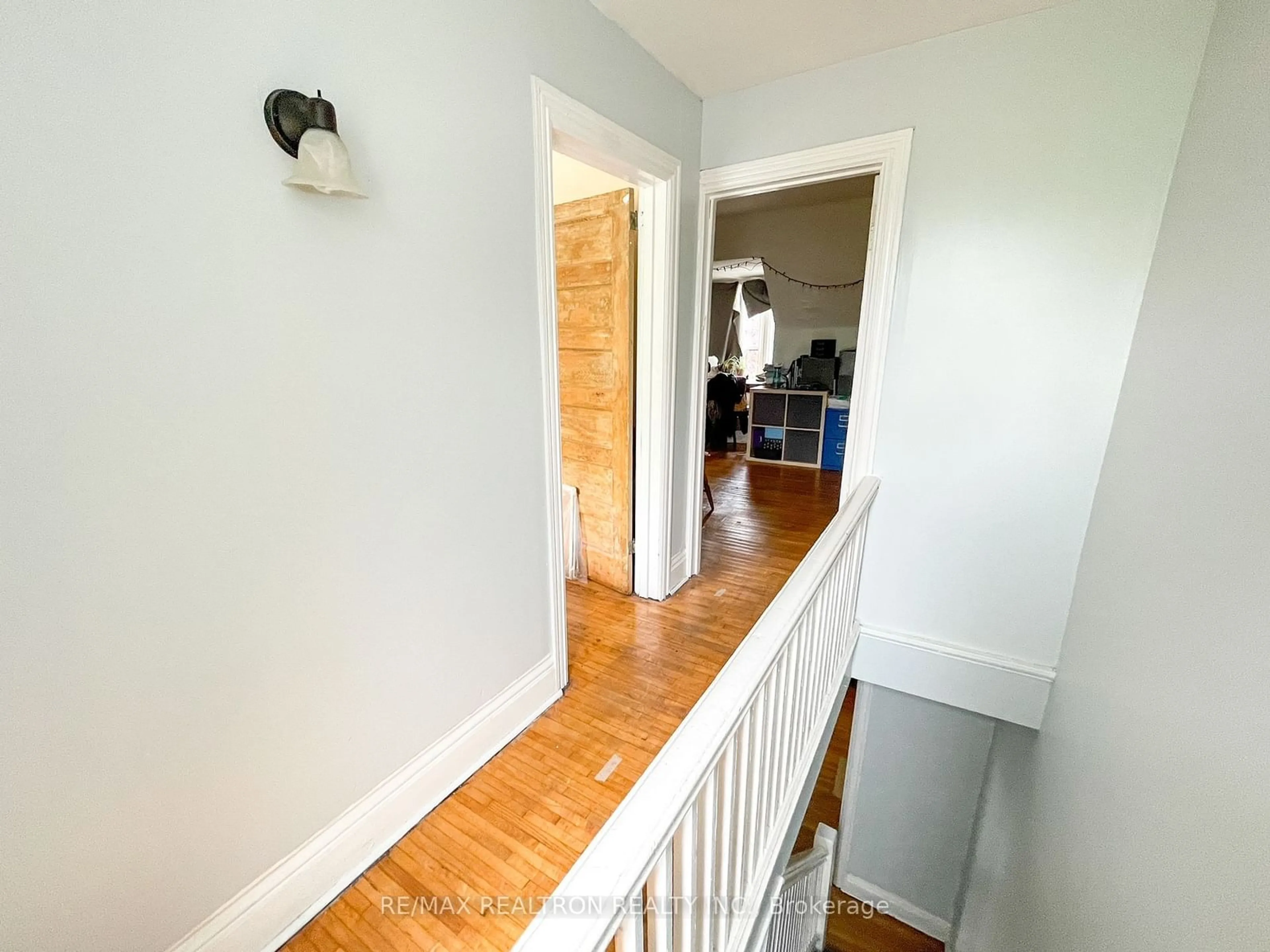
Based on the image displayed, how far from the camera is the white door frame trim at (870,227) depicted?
1.93 meters

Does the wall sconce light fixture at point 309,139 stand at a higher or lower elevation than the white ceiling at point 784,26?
lower

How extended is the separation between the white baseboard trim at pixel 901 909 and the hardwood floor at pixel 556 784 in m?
2.39

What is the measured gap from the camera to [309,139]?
92 cm

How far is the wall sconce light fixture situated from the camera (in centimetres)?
92

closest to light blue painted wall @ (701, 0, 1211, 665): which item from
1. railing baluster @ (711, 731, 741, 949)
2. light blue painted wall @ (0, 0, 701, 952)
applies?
light blue painted wall @ (0, 0, 701, 952)

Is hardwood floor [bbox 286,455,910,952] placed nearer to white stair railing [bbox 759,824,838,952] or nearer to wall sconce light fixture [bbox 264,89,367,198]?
white stair railing [bbox 759,824,838,952]

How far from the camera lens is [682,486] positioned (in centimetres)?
268

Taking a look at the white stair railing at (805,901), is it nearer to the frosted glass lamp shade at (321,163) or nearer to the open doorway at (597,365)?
the open doorway at (597,365)

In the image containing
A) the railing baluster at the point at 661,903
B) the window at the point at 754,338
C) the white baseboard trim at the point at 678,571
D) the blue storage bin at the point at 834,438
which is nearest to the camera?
the railing baluster at the point at 661,903

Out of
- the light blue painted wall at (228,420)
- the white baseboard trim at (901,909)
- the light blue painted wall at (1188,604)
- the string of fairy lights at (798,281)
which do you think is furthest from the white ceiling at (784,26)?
the white baseboard trim at (901,909)

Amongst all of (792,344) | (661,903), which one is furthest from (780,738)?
(792,344)

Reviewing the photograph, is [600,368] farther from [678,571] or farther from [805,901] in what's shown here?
[805,901]

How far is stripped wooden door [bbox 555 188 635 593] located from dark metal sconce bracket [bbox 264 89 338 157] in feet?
4.08

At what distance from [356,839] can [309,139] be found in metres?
1.66
